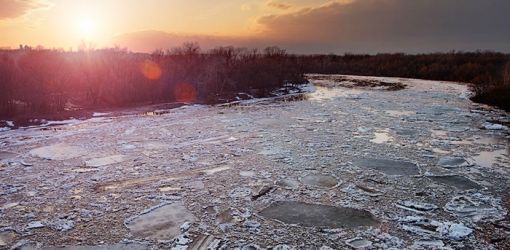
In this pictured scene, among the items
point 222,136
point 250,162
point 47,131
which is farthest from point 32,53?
point 250,162

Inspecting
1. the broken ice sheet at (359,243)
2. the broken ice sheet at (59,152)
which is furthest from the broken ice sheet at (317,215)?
the broken ice sheet at (59,152)

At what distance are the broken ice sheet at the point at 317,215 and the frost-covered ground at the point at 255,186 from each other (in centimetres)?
2

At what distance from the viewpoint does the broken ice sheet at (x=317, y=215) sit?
4.46 m

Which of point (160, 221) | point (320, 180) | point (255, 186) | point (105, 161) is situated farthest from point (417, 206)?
point (105, 161)

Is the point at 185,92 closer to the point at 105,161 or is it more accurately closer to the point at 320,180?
the point at 105,161

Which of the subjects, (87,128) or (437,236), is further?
(87,128)

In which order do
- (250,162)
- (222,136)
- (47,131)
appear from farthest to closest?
(47,131) → (222,136) → (250,162)

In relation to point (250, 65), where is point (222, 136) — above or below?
below

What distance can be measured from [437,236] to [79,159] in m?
5.95

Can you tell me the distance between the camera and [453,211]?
4832 mm

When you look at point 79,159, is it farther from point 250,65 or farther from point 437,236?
point 250,65

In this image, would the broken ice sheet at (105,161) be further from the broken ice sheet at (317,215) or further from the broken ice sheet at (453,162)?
the broken ice sheet at (453,162)

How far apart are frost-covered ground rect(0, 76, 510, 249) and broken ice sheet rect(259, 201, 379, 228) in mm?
24

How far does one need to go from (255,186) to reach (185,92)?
42.4 ft
